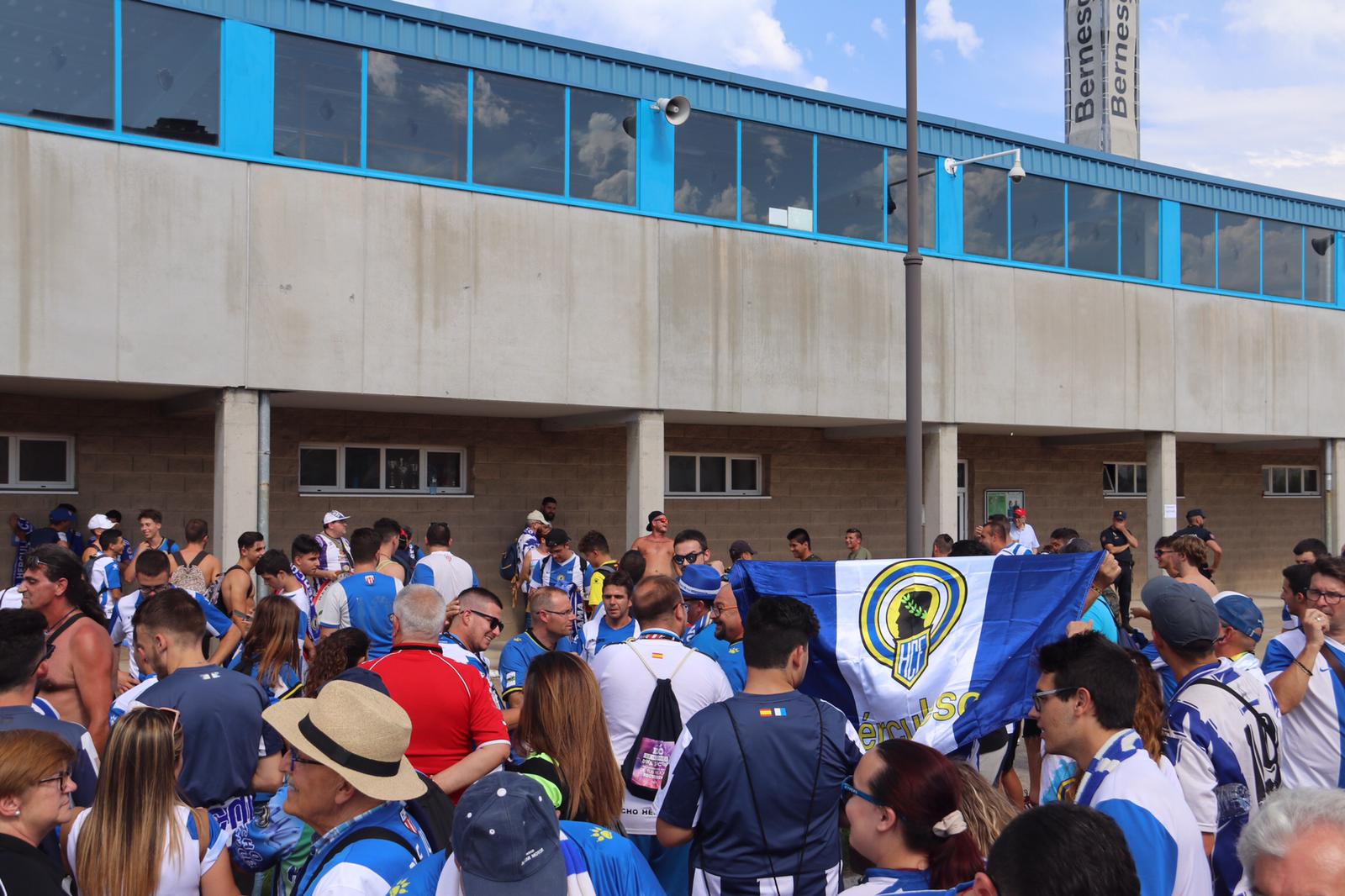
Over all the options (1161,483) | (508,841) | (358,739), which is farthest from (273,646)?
(1161,483)

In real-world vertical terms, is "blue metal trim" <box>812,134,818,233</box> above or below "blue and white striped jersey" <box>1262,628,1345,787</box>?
above

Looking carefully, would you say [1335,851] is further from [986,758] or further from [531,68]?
[531,68]

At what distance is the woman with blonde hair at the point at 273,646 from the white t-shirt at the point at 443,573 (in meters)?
3.10

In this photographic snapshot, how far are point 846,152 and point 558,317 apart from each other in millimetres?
5784

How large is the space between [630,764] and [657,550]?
680 centimetres

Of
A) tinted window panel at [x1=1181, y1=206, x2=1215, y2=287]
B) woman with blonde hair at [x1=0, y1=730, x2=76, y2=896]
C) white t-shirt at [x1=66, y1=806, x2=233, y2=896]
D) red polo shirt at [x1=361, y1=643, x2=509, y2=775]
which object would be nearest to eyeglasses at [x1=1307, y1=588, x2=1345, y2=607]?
red polo shirt at [x1=361, y1=643, x2=509, y2=775]

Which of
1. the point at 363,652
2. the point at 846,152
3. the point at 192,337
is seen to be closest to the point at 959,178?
the point at 846,152

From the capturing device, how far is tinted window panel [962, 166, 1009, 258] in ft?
63.7

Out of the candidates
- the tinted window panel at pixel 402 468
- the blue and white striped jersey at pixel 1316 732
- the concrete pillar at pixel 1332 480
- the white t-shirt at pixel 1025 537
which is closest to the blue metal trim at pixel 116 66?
the tinted window panel at pixel 402 468

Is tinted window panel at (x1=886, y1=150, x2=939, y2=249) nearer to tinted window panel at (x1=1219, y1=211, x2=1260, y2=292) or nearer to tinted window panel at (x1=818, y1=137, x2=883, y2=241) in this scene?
tinted window panel at (x1=818, y1=137, x2=883, y2=241)

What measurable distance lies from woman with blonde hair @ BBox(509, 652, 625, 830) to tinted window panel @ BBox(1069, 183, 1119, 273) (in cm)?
1852

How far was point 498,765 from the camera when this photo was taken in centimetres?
500

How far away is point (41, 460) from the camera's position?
47.1 ft

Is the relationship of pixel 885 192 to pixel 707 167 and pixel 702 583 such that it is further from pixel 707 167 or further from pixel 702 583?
pixel 702 583
